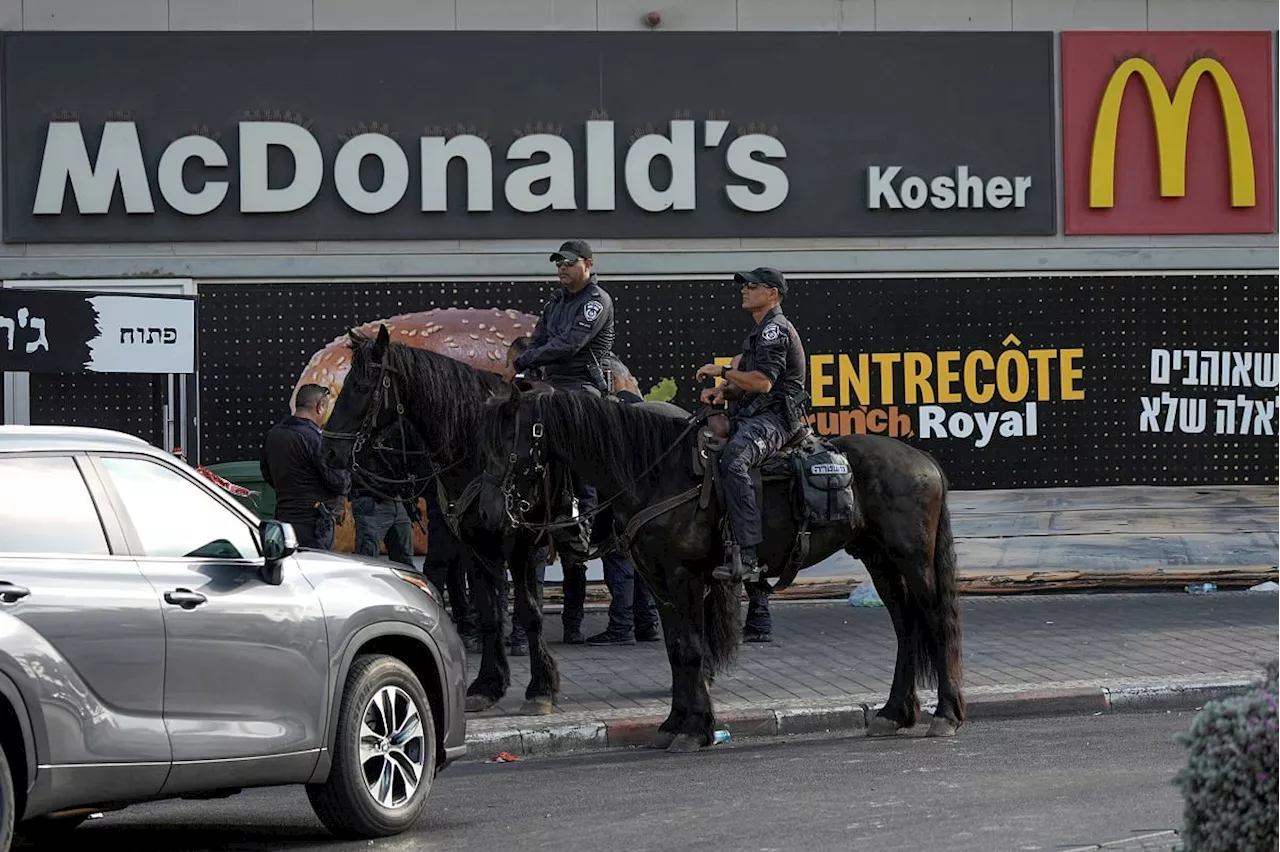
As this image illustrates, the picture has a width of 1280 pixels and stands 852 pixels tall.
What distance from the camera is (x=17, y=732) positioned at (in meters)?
6.73

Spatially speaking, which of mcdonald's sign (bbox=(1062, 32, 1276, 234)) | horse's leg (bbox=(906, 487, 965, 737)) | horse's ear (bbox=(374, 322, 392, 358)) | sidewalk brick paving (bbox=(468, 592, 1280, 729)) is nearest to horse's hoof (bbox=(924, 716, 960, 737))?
horse's leg (bbox=(906, 487, 965, 737))

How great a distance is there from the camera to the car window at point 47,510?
6941 mm

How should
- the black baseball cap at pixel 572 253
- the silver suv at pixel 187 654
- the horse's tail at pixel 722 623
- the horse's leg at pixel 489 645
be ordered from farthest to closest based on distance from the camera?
1. the black baseball cap at pixel 572 253
2. the horse's leg at pixel 489 645
3. the horse's tail at pixel 722 623
4. the silver suv at pixel 187 654

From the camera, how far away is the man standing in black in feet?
47.7

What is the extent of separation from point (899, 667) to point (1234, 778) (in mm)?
5946

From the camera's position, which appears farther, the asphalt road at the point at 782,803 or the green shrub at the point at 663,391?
the green shrub at the point at 663,391

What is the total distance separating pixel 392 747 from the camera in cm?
823

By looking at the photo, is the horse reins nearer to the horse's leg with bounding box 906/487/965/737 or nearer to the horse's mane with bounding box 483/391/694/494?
the horse's mane with bounding box 483/391/694/494

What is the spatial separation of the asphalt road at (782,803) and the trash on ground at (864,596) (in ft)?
21.0

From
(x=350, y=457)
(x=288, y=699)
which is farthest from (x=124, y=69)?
(x=288, y=699)

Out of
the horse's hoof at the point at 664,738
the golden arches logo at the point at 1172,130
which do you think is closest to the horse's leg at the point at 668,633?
the horse's hoof at the point at 664,738

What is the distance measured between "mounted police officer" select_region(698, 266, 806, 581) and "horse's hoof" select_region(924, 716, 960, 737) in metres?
1.31

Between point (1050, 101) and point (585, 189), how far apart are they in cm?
444

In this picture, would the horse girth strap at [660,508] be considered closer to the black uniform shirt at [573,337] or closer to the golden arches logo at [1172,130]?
the black uniform shirt at [573,337]
